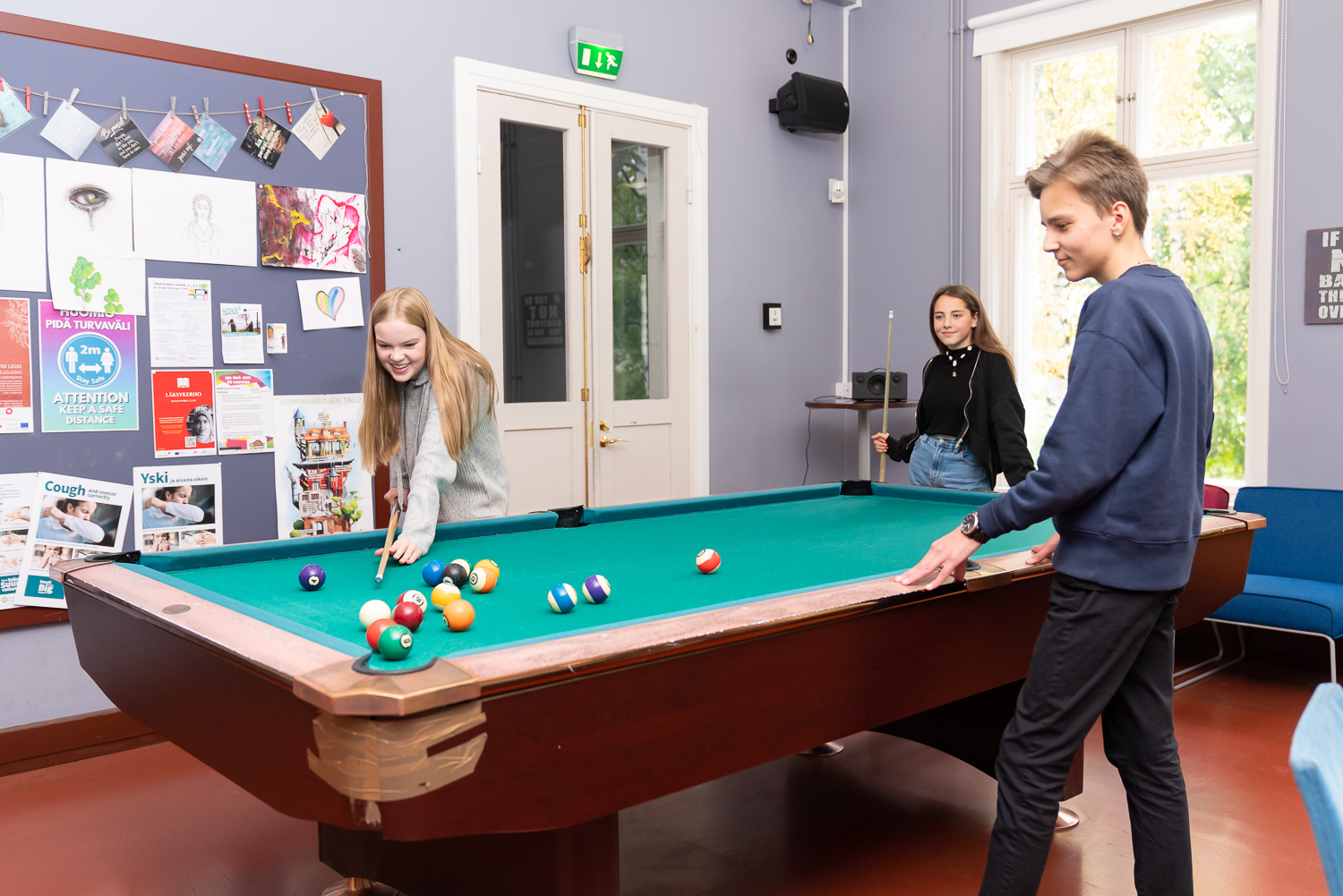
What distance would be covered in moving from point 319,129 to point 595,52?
4.29ft

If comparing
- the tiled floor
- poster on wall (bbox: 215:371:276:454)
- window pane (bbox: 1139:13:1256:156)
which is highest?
window pane (bbox: 1139:13:1256:156)

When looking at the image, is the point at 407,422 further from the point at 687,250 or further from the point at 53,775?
the point at 687,250

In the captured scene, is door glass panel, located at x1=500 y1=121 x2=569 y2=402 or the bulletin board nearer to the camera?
the bulletin board

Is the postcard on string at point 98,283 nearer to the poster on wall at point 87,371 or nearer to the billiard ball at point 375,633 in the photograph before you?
the poster on wall at point 87,371

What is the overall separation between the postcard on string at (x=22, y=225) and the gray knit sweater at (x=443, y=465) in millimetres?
1278

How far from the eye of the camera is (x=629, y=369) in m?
4.57

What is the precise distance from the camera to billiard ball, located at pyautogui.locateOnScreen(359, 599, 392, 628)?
1.56 metres

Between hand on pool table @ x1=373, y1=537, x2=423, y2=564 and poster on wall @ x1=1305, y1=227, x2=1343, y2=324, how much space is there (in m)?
3.56

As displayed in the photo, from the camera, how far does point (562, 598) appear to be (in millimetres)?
1630

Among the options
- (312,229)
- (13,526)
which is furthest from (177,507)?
(312,229)

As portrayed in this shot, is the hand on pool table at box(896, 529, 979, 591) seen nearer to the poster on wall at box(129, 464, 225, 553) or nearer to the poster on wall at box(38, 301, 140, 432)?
the poster on wall at box(129, 464, 225, 553)

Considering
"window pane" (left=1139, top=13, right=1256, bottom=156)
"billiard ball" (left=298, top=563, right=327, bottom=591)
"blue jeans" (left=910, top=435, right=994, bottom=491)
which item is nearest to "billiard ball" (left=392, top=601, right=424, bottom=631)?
"billiard ball" (left=298, top=563, right=327, bottom=591)

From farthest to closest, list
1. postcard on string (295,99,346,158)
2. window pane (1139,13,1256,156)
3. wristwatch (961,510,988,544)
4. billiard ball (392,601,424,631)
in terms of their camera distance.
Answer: window pane (1139,13,1256,156)
postcard on string (295,99,346,158)
wristwatch (961,510,988,544)
billiard ball (392,601,424,631)

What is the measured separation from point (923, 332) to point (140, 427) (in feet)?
11.7
